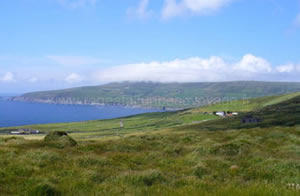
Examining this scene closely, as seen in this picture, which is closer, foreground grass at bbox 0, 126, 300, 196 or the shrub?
foreground grass at bbox 0, 126, 300, 196

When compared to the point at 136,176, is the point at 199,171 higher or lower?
lower

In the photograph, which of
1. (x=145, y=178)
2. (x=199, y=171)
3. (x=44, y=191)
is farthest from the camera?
(x=199, y=171)

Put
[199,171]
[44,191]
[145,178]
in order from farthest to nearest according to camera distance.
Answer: [199,171]
[145,178]
[44,191]

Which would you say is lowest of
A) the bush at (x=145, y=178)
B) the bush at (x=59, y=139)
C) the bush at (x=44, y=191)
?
the bush at (x=59, y=139)

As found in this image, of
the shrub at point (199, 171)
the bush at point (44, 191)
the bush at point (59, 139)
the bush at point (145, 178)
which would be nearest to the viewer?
the bush at point (44, 191)

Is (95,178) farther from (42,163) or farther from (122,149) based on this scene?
(122,149)

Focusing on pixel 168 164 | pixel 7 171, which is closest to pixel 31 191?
pixel 7 171

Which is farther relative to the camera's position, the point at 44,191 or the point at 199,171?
the point at 199,171

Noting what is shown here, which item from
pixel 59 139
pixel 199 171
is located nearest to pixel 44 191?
pixel 199 171

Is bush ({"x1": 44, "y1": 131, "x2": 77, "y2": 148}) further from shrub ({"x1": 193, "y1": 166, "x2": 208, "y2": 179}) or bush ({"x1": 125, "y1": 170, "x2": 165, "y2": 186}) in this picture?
shrub ({"x1": 193, "y1": 166, "x2": 208, "y2": 179})

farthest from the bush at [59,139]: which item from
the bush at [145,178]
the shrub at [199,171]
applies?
the shrub at [199,171]

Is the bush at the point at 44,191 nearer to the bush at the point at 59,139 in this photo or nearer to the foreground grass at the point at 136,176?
the foreground grass at the point at 136,176

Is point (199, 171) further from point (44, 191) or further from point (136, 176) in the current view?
point (44, 191)

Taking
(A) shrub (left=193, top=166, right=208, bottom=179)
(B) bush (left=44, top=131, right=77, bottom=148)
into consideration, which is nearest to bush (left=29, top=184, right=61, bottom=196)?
(A) shrub (left=193, top=166, right=208, bottom=179)
